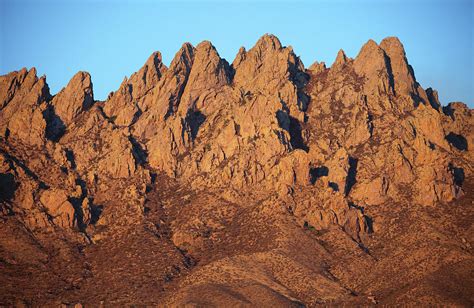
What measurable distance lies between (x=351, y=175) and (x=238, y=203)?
2341cm

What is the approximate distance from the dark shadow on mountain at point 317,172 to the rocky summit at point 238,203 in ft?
1.63

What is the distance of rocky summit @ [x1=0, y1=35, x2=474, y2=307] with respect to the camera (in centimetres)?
15488

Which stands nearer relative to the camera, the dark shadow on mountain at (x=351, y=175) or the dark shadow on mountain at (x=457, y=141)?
the dark shadow on mountain at (x=351, y=175)

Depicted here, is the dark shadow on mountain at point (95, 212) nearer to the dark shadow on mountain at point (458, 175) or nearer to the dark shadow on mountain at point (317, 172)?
the dark shadow on mountain at point (317, 172)

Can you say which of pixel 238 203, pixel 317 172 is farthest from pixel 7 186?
pixel 317 172

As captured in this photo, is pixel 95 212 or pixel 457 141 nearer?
pixel 95 212

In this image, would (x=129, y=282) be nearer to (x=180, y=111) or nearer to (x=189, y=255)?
(x=189, y=255)

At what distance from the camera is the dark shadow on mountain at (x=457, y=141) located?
190 meters

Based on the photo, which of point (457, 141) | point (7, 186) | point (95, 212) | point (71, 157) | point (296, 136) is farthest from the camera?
point (296, 136)

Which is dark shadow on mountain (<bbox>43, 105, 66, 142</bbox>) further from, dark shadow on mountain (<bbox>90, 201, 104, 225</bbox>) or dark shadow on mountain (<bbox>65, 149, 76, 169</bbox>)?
dark shadow on mountain (<bbox>90, 201, 104, 225</bbox>)

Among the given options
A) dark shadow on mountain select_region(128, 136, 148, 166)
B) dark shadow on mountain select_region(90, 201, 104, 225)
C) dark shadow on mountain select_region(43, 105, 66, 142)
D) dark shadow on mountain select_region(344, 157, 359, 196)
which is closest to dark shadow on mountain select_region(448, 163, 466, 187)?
dark shadow on mountain select_region(344, 157, 359, 196)

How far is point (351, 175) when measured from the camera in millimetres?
182250

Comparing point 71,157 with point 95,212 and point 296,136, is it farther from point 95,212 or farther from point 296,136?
point 296,136

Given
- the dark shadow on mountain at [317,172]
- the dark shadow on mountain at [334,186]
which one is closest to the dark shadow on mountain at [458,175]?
the dark shadow on mountain at [334,186]
